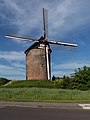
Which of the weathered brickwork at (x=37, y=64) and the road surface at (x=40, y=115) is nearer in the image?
the road surface at (x=40, y=115)

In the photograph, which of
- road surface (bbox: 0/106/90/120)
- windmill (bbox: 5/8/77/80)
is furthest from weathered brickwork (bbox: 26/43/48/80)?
road surface (bbox: 0/106/90/120)

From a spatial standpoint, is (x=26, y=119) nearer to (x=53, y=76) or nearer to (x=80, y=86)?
(x=80, y=86)

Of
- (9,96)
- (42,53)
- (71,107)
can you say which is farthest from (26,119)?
(42,53)

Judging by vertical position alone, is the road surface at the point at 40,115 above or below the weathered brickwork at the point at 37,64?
below

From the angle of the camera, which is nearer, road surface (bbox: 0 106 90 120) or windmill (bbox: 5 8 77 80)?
road surface (bbox: 0 106 90 120)

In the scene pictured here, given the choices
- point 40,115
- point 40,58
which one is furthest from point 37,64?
point 40,115

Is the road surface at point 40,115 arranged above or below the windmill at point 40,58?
below

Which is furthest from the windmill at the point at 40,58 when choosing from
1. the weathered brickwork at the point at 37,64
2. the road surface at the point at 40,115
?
the road surface at the point at 40,115

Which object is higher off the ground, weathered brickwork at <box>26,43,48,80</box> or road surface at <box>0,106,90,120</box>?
weathered brickwork at <box>26,43,48,80</box>

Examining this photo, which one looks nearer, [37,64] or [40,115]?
[40,115]

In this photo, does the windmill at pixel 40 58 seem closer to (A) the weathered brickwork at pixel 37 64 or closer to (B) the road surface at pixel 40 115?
(A) the weathered brickwork at pixel 37 64

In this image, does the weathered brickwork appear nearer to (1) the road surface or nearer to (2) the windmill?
(2) the windmill

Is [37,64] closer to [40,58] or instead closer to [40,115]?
[40,58]

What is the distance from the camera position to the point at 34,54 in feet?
189
